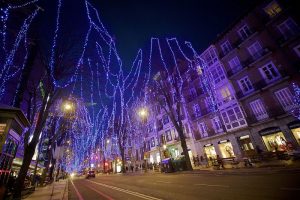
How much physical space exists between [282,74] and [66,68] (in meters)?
23.7

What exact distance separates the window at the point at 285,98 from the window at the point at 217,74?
920 cm

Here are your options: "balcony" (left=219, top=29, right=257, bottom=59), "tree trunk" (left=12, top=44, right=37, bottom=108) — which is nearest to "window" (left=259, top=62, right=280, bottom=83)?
"balcony" (left=219, top=29, right=257, bottom=59)

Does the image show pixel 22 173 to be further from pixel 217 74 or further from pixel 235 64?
pixel 217 74

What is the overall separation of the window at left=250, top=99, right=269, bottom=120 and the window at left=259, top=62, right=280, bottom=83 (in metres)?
3.14

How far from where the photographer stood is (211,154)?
32406 mm

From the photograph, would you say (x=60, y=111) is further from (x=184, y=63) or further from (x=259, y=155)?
(x=184, y=63)

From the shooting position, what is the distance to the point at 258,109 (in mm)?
25031

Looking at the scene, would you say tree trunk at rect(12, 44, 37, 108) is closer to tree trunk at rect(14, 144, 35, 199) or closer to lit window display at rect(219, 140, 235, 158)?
tree trunk at rect(14, 144, 35, 199)

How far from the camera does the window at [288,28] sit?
69.9 ft

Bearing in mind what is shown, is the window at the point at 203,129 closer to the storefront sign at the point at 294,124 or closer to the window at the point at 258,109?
the window at the point at 258,109

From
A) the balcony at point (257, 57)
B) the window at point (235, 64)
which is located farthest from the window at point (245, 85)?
the balcony at point (257, 57)

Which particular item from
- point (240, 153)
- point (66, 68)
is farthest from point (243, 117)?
point (66, 68)

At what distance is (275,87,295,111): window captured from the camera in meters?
21.3

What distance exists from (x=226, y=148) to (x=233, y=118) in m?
5.09
